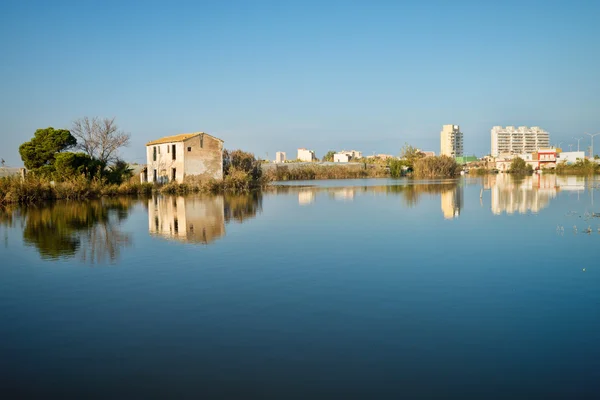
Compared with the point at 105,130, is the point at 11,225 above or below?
below

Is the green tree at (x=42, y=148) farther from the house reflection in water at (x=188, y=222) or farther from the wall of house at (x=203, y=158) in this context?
the house reflection in water at (x=188, y=222)

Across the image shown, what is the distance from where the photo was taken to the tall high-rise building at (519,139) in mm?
192250

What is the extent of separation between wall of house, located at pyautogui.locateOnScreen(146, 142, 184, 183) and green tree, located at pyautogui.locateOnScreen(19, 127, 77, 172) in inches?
324

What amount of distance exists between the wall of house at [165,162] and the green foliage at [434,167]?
4824 cm

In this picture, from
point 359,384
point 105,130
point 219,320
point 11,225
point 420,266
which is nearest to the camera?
point 359,384

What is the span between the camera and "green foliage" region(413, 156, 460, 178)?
87.2 metres

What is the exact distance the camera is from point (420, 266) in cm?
1262

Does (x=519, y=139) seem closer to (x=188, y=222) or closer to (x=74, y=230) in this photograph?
(x=188, y=222)

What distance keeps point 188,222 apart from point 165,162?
27.1m

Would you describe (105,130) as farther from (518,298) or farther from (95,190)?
(518,298)


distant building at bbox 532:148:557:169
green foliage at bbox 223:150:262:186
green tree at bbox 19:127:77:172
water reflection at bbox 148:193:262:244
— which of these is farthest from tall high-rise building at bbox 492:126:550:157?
water reflection at bbox 148:193:262:244

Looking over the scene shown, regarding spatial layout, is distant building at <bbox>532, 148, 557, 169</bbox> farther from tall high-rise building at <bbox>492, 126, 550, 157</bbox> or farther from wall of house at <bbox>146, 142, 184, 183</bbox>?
wall of house at <bbox>146, 142, 184, 183</bbox>

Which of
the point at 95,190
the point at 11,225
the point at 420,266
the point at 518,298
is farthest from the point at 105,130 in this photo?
the point at 518,298

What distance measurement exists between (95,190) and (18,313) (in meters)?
33.3
